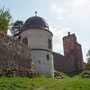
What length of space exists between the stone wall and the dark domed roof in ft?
16.6

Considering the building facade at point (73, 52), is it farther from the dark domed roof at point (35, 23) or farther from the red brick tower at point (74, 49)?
the dark domed roof at point (35, 23)

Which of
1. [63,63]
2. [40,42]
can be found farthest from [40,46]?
[63,63]

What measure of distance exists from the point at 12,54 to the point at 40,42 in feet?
20.9

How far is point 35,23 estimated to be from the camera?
765 inches

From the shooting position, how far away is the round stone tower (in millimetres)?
17688

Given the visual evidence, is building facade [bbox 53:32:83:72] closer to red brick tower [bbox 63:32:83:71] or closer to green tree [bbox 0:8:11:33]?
red brick tower [bbox 63:32:83:71]

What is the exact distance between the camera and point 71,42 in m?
45.7

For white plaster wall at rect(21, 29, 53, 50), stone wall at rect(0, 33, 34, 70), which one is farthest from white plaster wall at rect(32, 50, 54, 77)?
stone wall at rect(0, 33, 34, 70)

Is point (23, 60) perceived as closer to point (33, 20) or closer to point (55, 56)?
point (33, 20)

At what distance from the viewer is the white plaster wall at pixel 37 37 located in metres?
18.2

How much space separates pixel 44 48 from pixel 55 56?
15893mm

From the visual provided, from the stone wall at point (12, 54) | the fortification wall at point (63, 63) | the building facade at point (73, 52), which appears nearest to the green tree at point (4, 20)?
the stone wall at point (12, 54)

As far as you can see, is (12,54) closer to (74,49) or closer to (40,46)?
(40,46)

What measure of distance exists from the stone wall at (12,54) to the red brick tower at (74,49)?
30.8 metres
